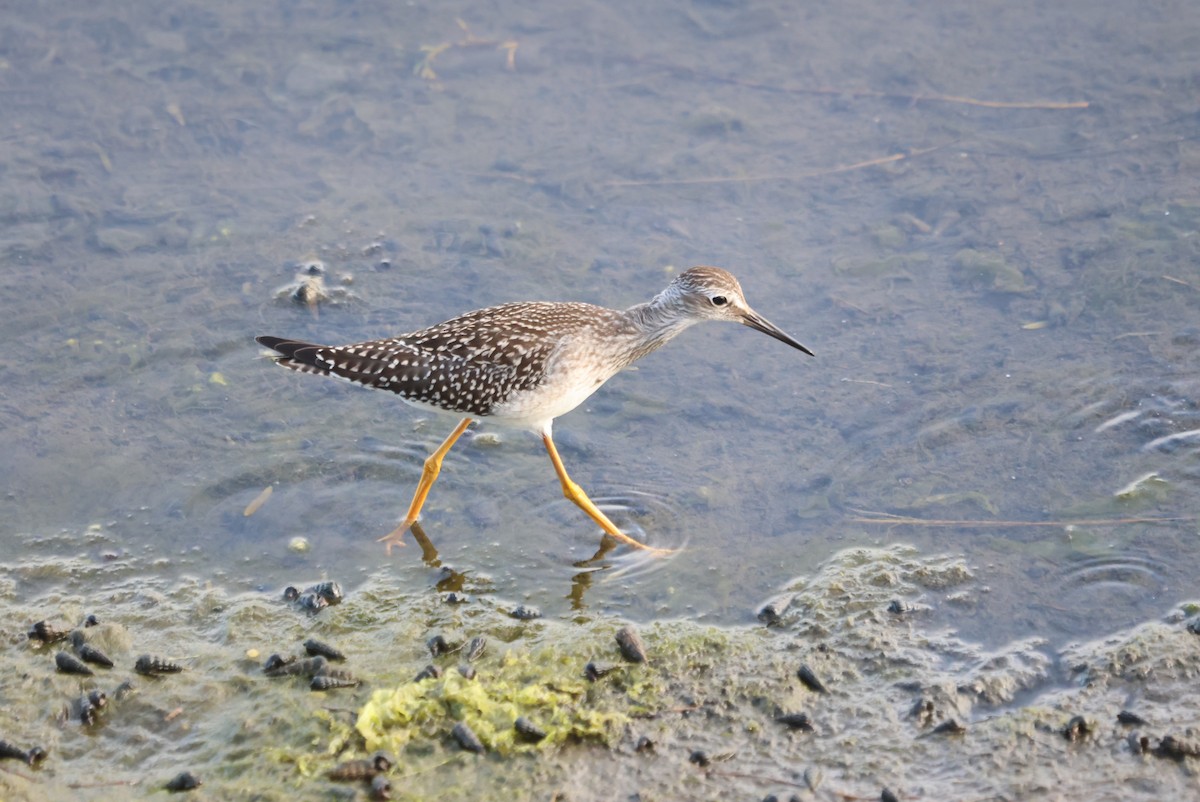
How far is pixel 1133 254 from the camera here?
8.66 meters

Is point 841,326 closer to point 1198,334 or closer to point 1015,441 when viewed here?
point 1015,441

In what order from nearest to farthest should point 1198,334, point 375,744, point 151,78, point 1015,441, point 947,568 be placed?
point 375,744, point 947,568, point 1015,441, point 1198,334, point 151,78

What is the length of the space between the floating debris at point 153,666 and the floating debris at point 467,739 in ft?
4.73

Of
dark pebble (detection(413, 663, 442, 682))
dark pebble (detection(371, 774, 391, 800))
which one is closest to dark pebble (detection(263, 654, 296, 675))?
dark pebble (detection(413, 663, 442, 682))

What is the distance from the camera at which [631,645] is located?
548cm

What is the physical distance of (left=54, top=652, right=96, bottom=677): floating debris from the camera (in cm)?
526

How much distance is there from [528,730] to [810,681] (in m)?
1.33

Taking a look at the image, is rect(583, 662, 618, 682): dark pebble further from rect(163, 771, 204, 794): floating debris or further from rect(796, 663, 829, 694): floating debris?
rect(163, 771, 204, 794): floating debris

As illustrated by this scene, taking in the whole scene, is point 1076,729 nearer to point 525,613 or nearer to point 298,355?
point 525,613

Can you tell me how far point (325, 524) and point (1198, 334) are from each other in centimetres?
568

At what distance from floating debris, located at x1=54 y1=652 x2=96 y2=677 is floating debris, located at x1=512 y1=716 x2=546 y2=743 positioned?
1980mm

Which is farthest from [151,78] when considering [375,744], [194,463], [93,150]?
[375,744]

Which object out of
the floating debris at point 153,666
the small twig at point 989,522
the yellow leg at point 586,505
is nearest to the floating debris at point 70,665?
the floating debris at point 153,666

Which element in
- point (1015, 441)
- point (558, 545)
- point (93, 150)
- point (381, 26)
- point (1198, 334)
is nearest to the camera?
point (558, 545)
